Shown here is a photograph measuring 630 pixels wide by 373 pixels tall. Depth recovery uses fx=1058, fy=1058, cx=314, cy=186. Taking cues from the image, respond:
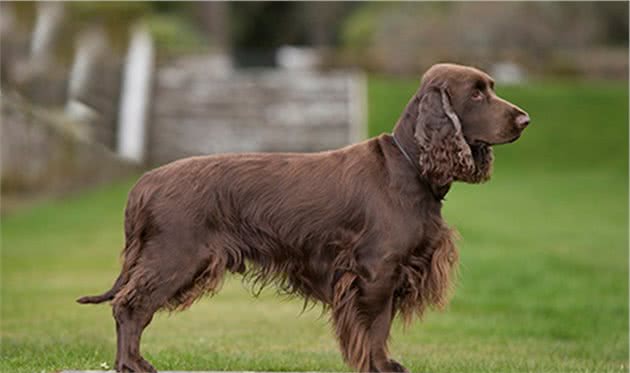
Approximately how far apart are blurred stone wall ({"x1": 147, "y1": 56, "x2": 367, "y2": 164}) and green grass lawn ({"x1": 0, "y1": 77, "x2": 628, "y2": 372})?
1.38m

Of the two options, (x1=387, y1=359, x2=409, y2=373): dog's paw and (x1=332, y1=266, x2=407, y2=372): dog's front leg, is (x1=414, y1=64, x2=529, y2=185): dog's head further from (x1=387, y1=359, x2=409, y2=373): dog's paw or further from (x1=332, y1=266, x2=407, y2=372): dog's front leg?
(x1=387, y1=359, x2=409, y2=373): dog's paw

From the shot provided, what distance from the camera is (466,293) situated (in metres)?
14.2

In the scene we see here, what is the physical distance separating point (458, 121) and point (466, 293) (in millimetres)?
8649

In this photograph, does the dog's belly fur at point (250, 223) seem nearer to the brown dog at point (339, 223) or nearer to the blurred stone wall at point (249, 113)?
the brown dog at point (339, 223)

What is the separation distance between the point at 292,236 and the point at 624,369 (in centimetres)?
295

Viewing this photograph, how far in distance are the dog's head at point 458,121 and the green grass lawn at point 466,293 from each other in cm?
120

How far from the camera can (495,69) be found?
36.8m

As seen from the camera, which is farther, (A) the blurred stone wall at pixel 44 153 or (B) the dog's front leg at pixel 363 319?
(A) the blurred stone wall at pixel 44 153

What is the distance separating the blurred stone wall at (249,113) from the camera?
29.0 m

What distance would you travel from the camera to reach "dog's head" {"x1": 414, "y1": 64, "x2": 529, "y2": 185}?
5.86 m

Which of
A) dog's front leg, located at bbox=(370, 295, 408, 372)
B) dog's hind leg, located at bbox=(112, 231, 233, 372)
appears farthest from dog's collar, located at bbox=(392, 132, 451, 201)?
dog's hind leg, located at bbox=(112, 231, 233, 372)

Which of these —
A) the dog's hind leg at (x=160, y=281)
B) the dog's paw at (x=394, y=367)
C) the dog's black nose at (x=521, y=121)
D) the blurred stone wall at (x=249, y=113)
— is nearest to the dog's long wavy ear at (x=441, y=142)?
the dog's black nose at (x=521, y=121)

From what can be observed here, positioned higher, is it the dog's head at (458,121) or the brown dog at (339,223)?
the dog's head at (458,121)

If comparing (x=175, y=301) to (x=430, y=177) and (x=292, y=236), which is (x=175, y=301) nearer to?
(x=292, y=236)
